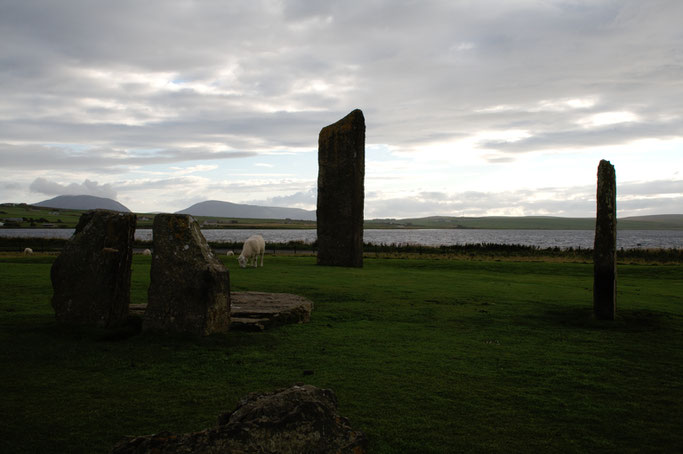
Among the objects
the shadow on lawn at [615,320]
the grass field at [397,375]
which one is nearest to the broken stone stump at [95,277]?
the grass field at [397,375]

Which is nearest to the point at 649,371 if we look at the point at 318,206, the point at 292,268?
the point at 292,268

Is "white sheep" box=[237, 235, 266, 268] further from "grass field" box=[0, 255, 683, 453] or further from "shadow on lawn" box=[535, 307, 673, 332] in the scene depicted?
"shadow on lawn" box=[535, 307, 673, 332]

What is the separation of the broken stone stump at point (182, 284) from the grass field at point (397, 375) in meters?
0.31

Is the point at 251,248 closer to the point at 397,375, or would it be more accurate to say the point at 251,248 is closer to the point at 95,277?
the point at 95,277

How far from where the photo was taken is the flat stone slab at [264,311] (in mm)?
9727

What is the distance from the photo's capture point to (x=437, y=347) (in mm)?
8922

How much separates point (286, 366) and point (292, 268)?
47.8 feet

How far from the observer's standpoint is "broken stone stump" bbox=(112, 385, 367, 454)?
3480mm

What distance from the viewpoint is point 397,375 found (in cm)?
719

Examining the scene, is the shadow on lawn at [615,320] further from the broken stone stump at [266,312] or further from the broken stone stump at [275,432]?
the broken stone stump at [275,432]

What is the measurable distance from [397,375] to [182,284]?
13.2ft

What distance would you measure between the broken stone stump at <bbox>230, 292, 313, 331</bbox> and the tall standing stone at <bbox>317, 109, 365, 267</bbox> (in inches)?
470

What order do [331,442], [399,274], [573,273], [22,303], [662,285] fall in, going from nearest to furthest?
[331,442], [22,303], [662,285], [399,274], [573,273]

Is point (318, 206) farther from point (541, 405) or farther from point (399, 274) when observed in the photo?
point (541, 405)
